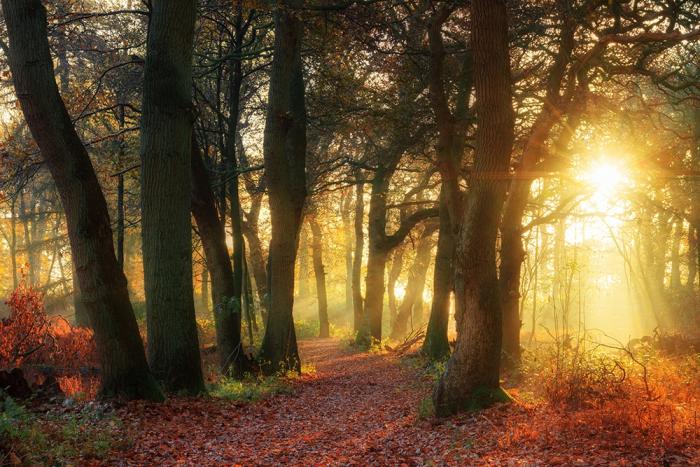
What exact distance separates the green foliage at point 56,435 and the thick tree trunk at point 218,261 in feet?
16.1

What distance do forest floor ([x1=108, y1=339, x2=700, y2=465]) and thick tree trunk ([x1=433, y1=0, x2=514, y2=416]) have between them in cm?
42

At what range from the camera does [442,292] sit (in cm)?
1498

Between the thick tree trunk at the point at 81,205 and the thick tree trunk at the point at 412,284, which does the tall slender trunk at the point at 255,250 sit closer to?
the thick tree trunk at the point at 412,284

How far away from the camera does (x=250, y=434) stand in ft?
23.7

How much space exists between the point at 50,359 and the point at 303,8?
29.7ft

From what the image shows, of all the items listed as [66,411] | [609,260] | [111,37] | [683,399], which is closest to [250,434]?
[66,411]

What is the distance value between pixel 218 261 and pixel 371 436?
234 inches

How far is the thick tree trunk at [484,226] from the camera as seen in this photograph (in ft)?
23.1

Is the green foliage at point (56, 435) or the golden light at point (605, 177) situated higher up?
the golden light at point (605, 177)

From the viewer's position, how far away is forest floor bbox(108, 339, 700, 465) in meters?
5.07

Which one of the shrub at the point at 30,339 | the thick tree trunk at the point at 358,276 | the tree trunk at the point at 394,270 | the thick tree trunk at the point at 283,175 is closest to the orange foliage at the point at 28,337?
the shrub at the point at 30,339

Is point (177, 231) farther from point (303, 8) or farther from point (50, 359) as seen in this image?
point (50, 359)

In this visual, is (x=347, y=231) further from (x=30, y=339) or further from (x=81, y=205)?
(x=81, y=205)

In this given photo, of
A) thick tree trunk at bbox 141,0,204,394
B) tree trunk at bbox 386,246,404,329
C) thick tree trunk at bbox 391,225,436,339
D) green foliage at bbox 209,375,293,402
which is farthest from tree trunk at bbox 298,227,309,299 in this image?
thick tree trunk at bbox 141,0,204,394
